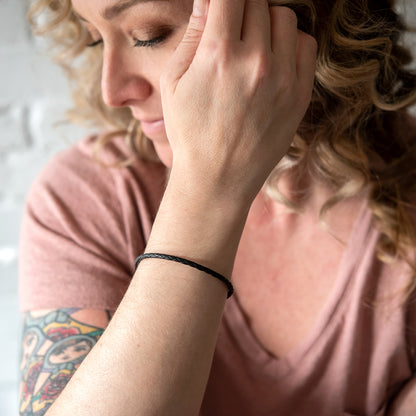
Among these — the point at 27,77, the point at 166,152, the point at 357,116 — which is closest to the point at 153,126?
the point at 166,152

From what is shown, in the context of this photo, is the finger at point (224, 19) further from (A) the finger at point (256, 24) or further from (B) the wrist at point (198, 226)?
(B) the wrist at point (198, 226)

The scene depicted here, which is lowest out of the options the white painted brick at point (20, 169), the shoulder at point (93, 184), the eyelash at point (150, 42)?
the white painted brick at point (20, 169)

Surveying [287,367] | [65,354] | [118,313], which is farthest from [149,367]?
[287,367]

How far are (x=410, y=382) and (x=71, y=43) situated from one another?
0.93 metres

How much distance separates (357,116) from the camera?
88cm

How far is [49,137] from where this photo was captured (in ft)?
4.29

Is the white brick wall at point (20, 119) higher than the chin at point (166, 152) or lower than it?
lower

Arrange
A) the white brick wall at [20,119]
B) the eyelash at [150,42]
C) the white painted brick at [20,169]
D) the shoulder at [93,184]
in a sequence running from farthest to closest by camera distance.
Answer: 1. the white painted brick at [20,169]
2. the white brick wall at [20,119]
3. the shoulder at [93,184]
4. the eyelash at [150,42]

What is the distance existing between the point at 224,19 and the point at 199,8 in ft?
0.17

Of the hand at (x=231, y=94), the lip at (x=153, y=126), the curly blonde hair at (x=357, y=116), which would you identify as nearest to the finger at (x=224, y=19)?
the hand at (x=231, y=94)

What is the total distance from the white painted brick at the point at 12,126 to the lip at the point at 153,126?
1.85 feet

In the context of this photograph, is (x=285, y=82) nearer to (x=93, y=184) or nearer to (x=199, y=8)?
(x=199, y=8)

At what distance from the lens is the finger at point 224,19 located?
624mm

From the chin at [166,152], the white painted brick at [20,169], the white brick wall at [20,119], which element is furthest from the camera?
Answer: the white painted brick at [20,169]
